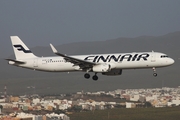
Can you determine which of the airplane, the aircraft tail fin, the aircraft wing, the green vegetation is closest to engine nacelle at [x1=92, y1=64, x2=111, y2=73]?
the airplane

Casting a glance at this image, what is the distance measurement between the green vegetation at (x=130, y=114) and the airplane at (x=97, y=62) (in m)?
30.1

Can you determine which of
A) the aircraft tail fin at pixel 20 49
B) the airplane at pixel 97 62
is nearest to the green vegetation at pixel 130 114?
the aircraft tail fin at pixel 20 49

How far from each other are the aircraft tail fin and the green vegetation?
28274 millimetres

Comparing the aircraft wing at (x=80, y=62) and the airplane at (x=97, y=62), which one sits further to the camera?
the aircraft wing at (x=80, y=62)

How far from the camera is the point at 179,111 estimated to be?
99812 mm

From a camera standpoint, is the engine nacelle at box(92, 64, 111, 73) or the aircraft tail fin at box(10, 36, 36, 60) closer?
the engine nacelle at box(92, 64, 111, 73)

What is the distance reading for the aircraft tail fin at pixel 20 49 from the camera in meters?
66.3

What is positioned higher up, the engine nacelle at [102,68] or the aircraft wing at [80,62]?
the aircraft wing at [80,62]

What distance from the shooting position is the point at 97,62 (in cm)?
5997

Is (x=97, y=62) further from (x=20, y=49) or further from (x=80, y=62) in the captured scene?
(x=20, y=49)

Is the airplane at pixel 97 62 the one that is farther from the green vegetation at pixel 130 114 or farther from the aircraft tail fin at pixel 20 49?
the green vegetation at pixel 130 114

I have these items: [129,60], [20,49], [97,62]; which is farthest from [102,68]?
[20,49]

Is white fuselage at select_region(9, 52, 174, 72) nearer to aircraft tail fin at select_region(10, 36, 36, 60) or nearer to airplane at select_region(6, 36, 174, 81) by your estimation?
airplane at select_region(6, 36, 174, 81)

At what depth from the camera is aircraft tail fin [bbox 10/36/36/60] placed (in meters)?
66.3
